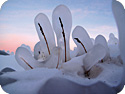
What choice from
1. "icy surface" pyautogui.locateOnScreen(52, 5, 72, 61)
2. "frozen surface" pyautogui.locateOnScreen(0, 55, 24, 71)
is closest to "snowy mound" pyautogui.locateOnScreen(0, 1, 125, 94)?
"icy surface" pyautogui.locateOnScreen(52, 5, 72, 61)

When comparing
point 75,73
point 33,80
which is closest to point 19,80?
point 33,80

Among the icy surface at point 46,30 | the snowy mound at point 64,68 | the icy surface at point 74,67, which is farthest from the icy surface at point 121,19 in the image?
the icy surface at point 46,30

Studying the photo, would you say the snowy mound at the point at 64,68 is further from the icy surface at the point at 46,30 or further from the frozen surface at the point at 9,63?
the frozen surface at the point at 9,63

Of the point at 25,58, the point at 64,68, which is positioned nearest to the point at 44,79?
the point at 64,68

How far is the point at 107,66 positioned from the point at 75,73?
138 millimetres

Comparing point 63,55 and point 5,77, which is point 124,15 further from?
point 5,77

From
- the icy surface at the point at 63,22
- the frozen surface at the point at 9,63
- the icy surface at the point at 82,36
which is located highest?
the icy surface at the point at 63,22

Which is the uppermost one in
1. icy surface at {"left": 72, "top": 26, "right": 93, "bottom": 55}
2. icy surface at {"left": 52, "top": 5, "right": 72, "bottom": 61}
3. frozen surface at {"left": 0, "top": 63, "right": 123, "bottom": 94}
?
icy surface at {"left": 52, "top": 5, "right": 72, "bottom": 61}

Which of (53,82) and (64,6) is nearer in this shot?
(53,82)

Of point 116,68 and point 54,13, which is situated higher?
point 54,13

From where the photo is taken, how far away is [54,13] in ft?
1.70

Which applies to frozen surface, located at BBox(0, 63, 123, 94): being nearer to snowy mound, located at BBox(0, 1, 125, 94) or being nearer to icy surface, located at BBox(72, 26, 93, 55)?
snowy mound, located at BBox(0, 1, 125, 94)

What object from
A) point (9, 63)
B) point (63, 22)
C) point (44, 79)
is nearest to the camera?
point (44, 79)

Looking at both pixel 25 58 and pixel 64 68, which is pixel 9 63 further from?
pixel 64 68
